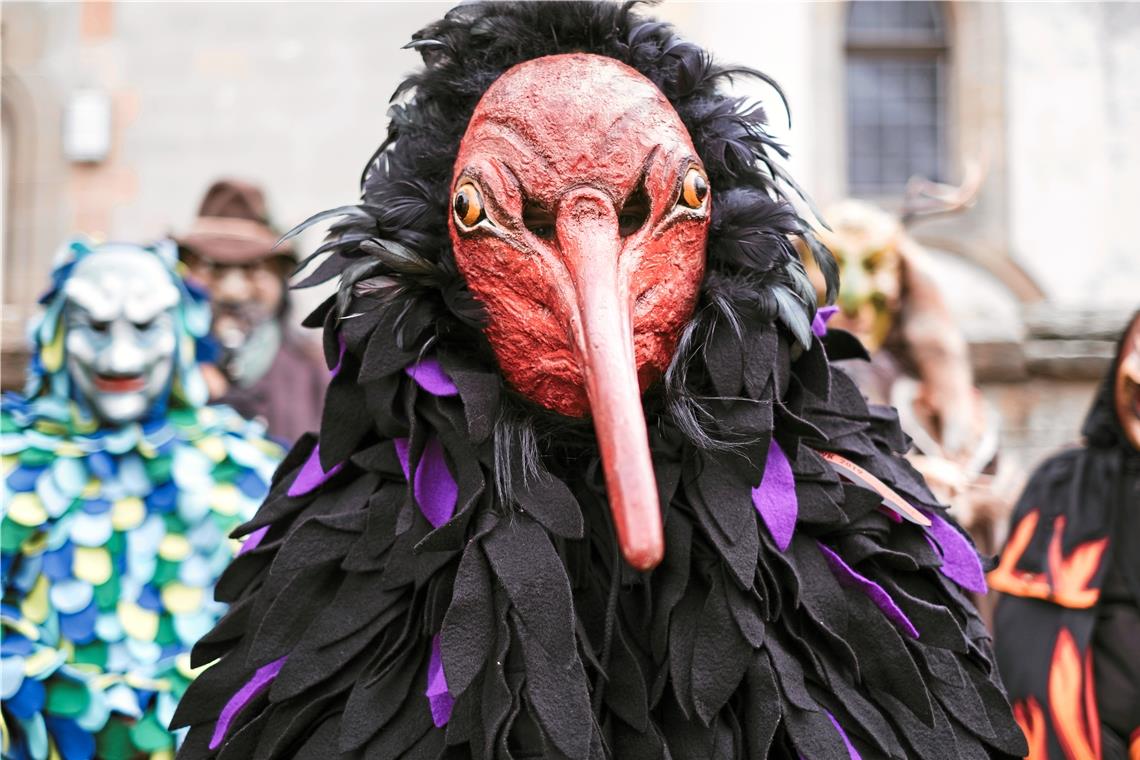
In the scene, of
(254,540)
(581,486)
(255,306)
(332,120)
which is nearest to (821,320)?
(581,486)

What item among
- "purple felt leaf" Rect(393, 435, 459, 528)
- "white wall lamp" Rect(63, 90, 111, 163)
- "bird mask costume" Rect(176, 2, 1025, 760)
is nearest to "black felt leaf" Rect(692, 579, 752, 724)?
"bird mask costume" Rect(176, 2, 1025, 760)

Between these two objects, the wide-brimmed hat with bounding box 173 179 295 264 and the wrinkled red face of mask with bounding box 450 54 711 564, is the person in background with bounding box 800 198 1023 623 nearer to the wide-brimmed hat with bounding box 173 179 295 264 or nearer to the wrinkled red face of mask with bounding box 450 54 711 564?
the wide-brimmed hat with bounding box 173 179 295 264

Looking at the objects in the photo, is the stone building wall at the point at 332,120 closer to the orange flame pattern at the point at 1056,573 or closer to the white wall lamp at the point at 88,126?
the white wall lamp at the point at 88,126

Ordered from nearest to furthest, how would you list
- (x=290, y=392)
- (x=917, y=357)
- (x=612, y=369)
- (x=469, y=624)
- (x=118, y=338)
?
(x=612, y=369), (x=469, y=624), (x=118, y=338), (x=917, y=357), (x=290, y=392)

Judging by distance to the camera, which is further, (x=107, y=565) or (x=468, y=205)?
(x=107, y=565)

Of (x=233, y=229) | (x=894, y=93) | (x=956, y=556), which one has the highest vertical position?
(x=894, y=93)

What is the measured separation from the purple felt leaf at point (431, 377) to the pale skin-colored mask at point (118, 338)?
168cm

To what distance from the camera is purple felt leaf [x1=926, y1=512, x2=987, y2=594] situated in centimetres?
195

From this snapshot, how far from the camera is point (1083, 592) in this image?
9.76 feet

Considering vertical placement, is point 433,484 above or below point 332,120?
below

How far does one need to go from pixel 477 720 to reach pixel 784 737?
1.33ft

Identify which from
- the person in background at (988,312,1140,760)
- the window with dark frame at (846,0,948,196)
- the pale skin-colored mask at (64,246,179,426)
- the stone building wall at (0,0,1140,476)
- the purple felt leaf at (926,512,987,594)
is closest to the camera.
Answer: the purple felt leaf at (926,512,987,594)

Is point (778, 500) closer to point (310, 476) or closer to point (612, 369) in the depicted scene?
point (612, 369)

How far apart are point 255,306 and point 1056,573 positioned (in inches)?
137
